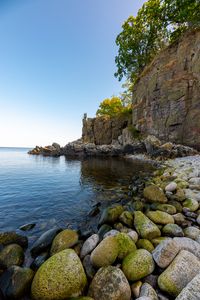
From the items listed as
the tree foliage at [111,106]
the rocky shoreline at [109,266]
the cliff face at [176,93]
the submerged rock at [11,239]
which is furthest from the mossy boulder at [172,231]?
the tree foliage at [111,106]

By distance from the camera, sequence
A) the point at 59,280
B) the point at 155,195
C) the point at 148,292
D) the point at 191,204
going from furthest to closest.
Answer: the point at 155,195
the point at 191,204
the point at 59,280
the point at 148,292

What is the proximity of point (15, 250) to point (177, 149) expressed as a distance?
1802cm

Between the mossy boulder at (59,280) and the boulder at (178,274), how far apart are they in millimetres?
1265

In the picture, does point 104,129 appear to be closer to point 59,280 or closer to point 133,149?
point 133,149

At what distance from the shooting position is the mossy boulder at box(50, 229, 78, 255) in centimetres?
313

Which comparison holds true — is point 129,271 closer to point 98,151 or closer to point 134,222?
point 134,222

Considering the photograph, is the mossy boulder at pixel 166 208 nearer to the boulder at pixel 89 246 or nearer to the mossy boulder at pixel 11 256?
the boulder at pixel 89 246

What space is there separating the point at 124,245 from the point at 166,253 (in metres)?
0.80

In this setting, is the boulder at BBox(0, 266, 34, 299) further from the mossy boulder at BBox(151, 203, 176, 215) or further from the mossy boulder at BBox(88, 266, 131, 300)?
the mossy boulder at BBox(151, 203, 176, 215)

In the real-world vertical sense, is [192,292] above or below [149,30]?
below

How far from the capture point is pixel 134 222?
3859 millimetres

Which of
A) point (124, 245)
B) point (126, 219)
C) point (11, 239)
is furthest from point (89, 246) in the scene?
point (11, 239)

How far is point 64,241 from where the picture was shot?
10.7 feet

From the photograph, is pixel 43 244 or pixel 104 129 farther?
pixel 104 129
